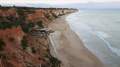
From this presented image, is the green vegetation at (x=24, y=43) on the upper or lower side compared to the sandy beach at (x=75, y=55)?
upper

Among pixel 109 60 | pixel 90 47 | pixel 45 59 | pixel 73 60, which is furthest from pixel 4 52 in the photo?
pixel 90 47

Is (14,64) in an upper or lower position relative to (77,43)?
upper

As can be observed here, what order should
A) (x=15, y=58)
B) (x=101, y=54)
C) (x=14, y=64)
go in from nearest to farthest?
(x=14, y=64)
(x=15, y=58)
(x=101, y=54)

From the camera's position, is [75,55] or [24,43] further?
[75,55]

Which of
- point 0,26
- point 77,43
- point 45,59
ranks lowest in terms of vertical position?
point 77,43

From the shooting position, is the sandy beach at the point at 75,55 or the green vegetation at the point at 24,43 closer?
the green vegetation at the point at 24,43

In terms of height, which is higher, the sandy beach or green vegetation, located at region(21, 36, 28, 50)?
green vegetation, located at region(21, 36, 28, 50)

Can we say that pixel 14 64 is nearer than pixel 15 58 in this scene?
Yes

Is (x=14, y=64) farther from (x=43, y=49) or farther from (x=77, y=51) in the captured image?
(x=77, y=51)

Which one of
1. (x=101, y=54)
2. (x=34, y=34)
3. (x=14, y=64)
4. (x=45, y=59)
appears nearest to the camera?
(x=14, y=64)

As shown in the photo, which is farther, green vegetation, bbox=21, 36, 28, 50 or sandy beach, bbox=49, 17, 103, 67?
sandy beach, bbox=49, 17, 103, 67

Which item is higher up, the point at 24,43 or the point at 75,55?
the point at 24,43
